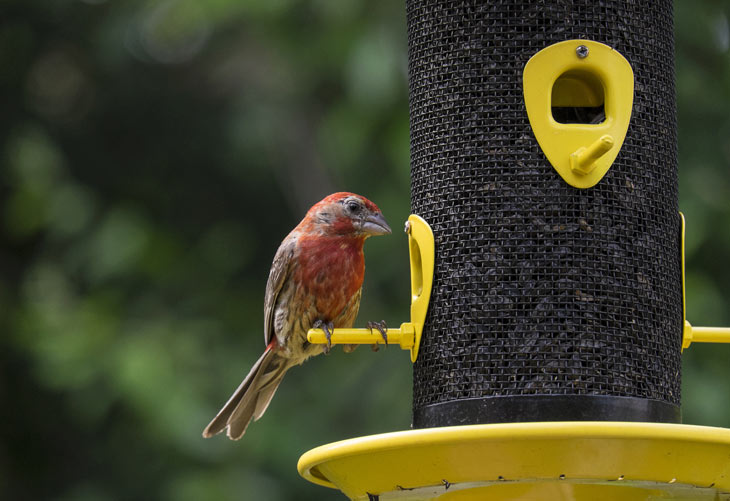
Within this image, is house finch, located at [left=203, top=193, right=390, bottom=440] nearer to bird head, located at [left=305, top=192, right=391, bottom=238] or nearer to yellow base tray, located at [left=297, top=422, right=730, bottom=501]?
bird head, located at [left=305, top=192, right=391, bottom=238]

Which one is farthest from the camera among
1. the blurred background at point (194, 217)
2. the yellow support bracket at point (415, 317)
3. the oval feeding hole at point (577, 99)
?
the blurred background at point (194, 217)

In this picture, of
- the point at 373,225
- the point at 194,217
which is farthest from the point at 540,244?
the point at 194,217

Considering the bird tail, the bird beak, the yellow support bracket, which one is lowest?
the bird tail

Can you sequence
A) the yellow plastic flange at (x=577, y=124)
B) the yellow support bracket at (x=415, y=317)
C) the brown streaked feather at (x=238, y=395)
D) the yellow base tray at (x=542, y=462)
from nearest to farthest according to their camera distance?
the yellow base tray at (x=542, y=462)
the yellow plastic flange at (x=577, y=124)
the yellow support bracket at (x=415, y=317)
the brown streaked feather at (x=238, y=395)

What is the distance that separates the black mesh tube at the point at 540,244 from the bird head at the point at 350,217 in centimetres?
149

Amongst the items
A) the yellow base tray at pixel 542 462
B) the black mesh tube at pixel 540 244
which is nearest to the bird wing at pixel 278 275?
the black mesh tube at pixel 540 244

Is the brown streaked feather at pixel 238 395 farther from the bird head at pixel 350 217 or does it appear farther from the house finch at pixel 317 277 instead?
the bird head at pixel 350 217

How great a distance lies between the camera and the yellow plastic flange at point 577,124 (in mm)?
5684

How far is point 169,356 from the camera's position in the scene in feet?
41.4

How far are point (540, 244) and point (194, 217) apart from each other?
378 inches

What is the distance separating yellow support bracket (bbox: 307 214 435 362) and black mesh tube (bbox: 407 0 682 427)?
0.16ft

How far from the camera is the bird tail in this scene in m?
7.81

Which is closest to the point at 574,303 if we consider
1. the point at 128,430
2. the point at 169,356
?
the point at 169,356

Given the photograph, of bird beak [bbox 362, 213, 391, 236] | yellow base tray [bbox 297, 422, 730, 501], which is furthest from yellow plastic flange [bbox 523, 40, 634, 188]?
bird beak [bbox 362, 213, 391, 236]
